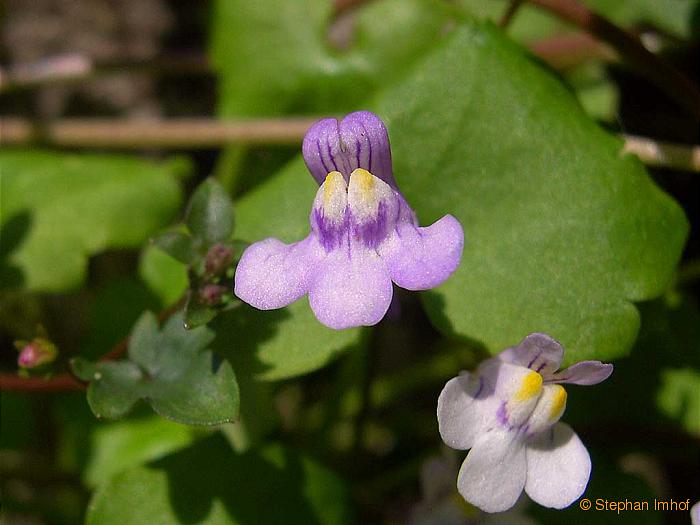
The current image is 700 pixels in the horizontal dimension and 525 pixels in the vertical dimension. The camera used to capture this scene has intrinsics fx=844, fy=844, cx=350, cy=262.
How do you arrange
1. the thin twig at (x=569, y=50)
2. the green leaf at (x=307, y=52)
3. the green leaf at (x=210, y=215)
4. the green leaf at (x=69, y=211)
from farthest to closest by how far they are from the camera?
the green leaf at (x=307, y=52), the thin twig at (x=569, y=50), the green leaf at (x=69, y=211), the green leaf at (x=210, y=215)

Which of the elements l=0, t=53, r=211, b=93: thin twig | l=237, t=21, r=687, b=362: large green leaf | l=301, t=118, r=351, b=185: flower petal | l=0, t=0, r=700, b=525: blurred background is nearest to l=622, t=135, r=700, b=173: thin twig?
l=0, t=0, r=700, b=525: blurred background

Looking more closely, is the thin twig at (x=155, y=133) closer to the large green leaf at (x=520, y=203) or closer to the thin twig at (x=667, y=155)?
the thin twig at (x=667, y=155)

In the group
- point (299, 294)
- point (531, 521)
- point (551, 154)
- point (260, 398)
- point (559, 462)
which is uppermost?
point (551, 154)

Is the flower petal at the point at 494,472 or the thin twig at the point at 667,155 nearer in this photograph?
the flower petal at the point at 494,472

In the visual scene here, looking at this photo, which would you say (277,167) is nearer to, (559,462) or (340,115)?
(340,115)

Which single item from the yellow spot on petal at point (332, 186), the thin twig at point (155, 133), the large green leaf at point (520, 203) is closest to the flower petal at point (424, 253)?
the yellow spot on petal at point (332, 186)

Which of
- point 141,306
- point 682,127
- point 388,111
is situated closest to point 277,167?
point 141,306
